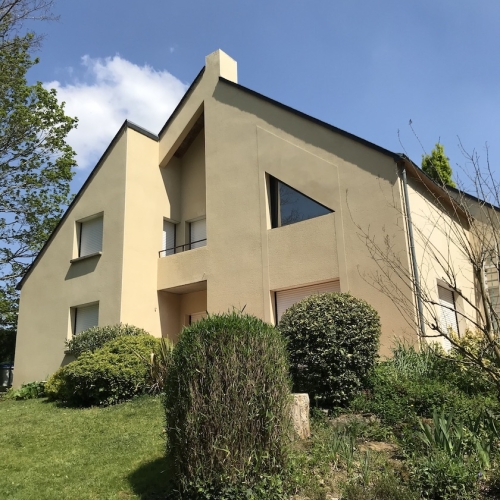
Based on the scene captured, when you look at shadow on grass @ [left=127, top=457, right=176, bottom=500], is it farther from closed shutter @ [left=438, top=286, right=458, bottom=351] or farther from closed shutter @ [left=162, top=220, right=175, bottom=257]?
closed shutter @ [left=162, top=220, right=175, bottom=257]

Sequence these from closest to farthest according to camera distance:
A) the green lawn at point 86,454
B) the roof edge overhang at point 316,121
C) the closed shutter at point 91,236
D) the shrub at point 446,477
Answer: the shrub at point 446,477, the green lawn at point 86,454, the roof edge overhang at point 316,121, the closed shutter at point 91,236

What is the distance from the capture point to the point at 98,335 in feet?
50.7

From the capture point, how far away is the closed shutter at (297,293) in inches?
518

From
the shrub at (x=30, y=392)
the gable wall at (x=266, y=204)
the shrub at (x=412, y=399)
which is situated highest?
the gable wall at (x=266, y=204)

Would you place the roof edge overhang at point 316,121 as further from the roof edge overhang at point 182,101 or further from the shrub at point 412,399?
the shrub at point 412,399

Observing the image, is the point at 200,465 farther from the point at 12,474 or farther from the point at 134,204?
the point at 134,204

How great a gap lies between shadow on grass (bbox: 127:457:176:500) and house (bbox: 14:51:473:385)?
20.8 feet

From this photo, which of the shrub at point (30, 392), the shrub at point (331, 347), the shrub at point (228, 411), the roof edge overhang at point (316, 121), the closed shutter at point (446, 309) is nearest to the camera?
the shrub at point (228, 411)

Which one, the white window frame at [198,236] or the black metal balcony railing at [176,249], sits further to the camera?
the black metal balcony railing at [176,249]

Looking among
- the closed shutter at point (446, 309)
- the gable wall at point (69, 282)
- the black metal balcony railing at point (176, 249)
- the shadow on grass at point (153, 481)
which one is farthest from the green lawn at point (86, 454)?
the closed shutter at point (446, 309)

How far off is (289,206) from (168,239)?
17.9 feet

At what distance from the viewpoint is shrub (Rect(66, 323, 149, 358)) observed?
15.3 metres

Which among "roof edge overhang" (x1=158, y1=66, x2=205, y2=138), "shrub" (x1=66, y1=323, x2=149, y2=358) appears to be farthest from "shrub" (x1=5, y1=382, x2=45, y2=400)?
"roof edge overhang" (x1=158, y1=66, x2=205, y2=138)

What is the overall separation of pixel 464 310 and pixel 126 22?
38.6 feet
